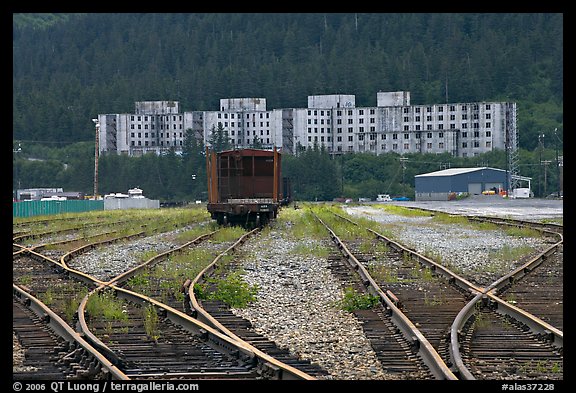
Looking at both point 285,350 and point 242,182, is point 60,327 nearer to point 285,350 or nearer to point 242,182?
point 285,350

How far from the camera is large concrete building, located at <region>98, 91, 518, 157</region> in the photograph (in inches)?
6255

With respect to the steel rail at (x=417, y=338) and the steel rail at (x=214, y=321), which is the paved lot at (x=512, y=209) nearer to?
the steel rail at (x=214, y=321)

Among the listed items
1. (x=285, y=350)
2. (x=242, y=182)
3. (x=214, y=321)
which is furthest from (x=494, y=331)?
(x=242, y=182)

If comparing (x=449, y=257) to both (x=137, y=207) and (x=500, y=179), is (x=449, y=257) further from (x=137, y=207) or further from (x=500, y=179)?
(x=500, y=179)

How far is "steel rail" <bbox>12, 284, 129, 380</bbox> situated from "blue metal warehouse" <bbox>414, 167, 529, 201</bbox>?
104 meters

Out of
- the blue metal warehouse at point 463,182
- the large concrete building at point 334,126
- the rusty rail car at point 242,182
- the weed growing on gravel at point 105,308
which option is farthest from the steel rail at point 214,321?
the large concrete building at point 334,126

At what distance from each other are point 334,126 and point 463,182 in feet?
177

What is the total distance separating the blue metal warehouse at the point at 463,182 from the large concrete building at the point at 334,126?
3387cm

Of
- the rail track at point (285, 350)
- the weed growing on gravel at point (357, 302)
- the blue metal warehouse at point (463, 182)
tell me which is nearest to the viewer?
the rail track at point (285, 350)

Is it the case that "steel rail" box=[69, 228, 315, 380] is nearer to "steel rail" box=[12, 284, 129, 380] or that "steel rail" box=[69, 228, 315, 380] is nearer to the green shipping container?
"steel rail" box=[12, 284, 129, 380]

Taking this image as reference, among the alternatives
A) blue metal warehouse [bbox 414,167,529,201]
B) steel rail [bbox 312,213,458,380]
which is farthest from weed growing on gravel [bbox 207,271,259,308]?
blue metal warehouse [bbox 414,167,529,201]

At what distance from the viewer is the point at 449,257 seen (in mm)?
20922

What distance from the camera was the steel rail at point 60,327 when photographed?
27.6 feet

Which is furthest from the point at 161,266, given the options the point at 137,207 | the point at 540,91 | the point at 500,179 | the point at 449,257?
the point at 540,91
